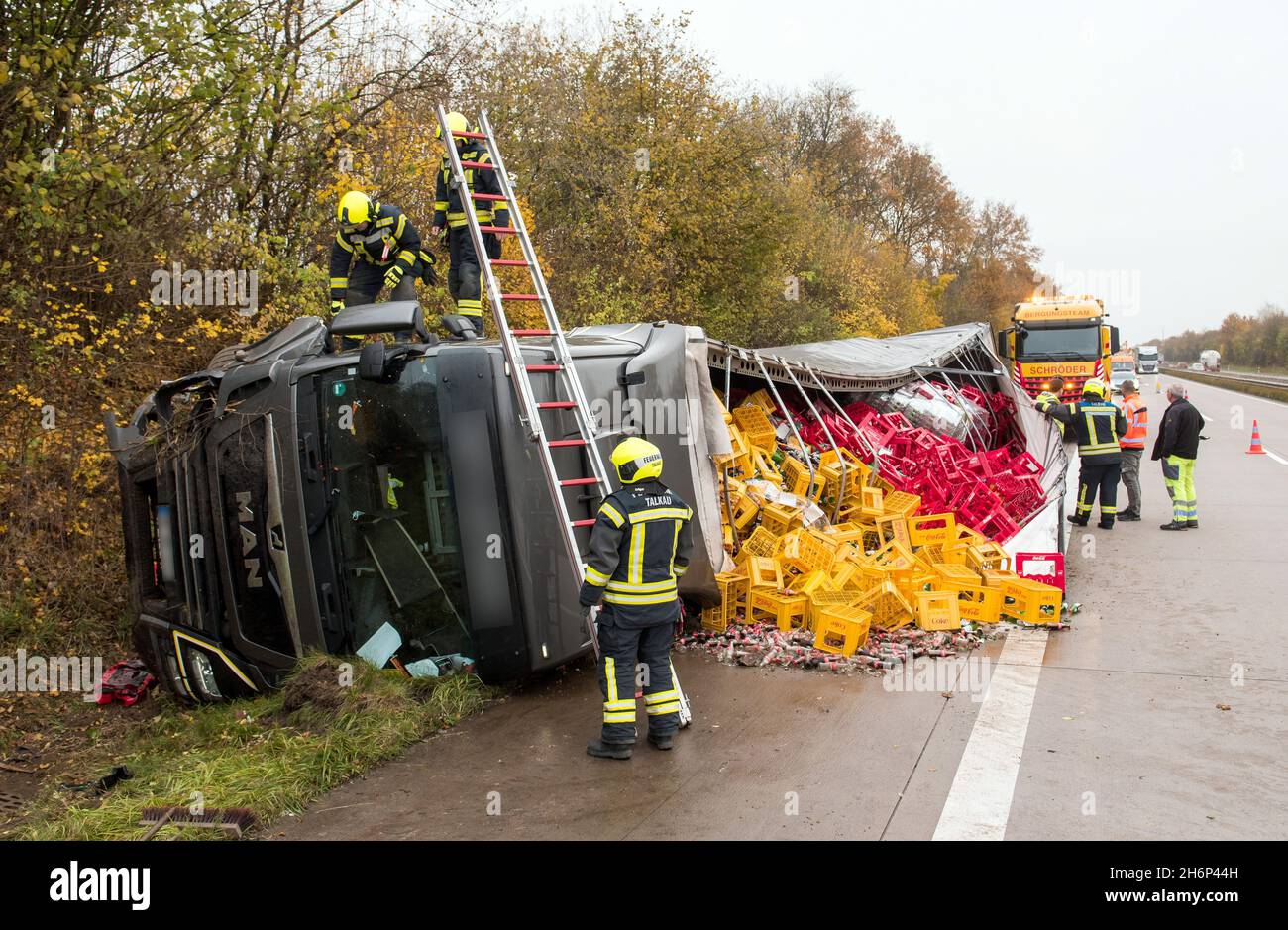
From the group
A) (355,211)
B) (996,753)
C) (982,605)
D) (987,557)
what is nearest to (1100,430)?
(987,557)

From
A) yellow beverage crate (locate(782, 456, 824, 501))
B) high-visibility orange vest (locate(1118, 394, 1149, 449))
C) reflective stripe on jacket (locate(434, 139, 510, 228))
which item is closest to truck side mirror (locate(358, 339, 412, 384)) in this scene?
reflective stripe on jacket (locate(434, 139, 510, 228))

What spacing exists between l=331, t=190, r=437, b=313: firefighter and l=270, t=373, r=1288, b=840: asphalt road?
334 centimetres

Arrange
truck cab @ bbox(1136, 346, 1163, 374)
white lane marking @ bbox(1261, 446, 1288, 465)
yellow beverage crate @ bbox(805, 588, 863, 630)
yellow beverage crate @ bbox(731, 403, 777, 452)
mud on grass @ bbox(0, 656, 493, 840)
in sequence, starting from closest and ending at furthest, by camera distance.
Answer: mud on grass @ bbox(0, 656, 493, 840) < yellow beverage crate @ bbox(805, 588, 863, 630) < yellow beverage crate @ bbox(731, 403, 777, 452) < white lane marking @ bbox(1261, 446, 1288, 465) < truck cab @ bbox(1136, 346, 1163, 374)

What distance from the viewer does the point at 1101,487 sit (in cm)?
1154

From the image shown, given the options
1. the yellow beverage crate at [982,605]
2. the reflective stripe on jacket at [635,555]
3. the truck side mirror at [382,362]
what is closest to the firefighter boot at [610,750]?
the reflective stripe on jacket at [635,555]

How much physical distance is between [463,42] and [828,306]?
22.5m

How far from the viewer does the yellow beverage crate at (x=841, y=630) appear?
641cm

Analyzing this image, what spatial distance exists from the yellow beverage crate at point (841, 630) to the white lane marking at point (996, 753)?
85 cm

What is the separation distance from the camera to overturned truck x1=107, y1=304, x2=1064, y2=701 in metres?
5.52

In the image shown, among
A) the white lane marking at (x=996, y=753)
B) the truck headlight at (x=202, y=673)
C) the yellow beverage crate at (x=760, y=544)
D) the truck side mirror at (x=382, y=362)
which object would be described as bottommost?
the white lane marking at (x=996, y=753)

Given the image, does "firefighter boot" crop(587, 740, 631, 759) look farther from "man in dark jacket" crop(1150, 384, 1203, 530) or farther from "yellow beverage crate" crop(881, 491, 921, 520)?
"man in dark jacket" crop(1150, 384, 1203, 530)

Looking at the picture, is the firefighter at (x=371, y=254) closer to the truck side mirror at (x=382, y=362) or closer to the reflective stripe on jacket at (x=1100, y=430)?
the truck side mirror at (x=382, y=362)
